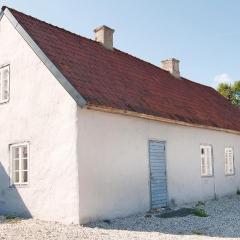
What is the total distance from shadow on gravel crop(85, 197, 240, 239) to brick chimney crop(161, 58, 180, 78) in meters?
10.1

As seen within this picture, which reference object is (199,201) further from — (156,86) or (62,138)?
(62,138)

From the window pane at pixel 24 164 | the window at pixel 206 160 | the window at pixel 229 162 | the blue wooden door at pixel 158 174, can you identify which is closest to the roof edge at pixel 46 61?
the window pane at pixel 24 164


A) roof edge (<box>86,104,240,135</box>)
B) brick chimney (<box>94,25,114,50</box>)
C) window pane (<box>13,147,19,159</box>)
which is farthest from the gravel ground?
brick chimney (<box>94,25,114,50</box>)

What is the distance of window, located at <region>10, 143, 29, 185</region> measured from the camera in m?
12.0

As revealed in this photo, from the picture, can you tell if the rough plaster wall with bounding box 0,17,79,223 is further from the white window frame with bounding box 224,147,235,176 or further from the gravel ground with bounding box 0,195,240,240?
the white window frame with bounding box 224,147,235,176

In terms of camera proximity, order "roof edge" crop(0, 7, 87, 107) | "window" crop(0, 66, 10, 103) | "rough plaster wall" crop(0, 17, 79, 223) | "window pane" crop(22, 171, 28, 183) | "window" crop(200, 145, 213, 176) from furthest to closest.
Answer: "window" crop(200, 145, 213, 176), "window" crop(0, 66, 10, 103), "window pane" crop(22, 171, 28, 183), "rough plaster wall" crop(0, 17, 79, 223), "roof edge" crop(0, 7, 87, 107)

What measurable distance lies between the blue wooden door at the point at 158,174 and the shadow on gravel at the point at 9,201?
13.1 ft

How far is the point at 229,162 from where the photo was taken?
1931 centimetres

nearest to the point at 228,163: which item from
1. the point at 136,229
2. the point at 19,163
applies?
the point at 136,229

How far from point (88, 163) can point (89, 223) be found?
1519mm

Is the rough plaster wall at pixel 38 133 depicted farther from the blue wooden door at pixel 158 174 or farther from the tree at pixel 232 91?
the tree at pixel 232 91

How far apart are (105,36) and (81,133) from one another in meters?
7.10

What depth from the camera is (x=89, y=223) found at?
1044cm

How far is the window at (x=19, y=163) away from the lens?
1196 cm
